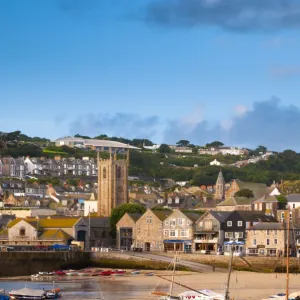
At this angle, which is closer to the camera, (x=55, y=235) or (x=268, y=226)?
(x=268, y=226)

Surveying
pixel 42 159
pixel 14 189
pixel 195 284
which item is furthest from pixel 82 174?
pixel 195 284

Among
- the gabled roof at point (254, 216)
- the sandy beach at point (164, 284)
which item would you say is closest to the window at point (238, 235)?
the gabled roof at point (254, 216)

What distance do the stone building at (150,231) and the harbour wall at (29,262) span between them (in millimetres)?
12368

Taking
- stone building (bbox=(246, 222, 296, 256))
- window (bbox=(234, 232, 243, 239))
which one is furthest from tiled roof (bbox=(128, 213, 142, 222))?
stone building (bbox=(246, 222, 296, 256))

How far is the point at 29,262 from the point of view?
237ft

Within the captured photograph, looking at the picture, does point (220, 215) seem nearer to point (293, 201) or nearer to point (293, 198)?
point (293, 201)

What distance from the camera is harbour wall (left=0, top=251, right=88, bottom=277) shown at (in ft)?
233

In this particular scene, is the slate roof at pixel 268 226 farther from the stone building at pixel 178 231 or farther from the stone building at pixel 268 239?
the stone building at pixel 178 231

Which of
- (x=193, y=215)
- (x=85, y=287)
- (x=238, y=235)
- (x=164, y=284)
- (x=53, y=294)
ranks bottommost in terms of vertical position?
(x=53, y=294)

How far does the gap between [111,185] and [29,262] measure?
32451 millimetres

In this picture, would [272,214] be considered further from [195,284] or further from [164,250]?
[195,284]

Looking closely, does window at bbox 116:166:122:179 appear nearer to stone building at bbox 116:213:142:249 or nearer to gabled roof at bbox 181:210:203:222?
stone building at bbox 116:213:142:249

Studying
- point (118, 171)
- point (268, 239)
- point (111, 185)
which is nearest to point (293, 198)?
point (268, 239)

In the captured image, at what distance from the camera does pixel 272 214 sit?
8644 cm
